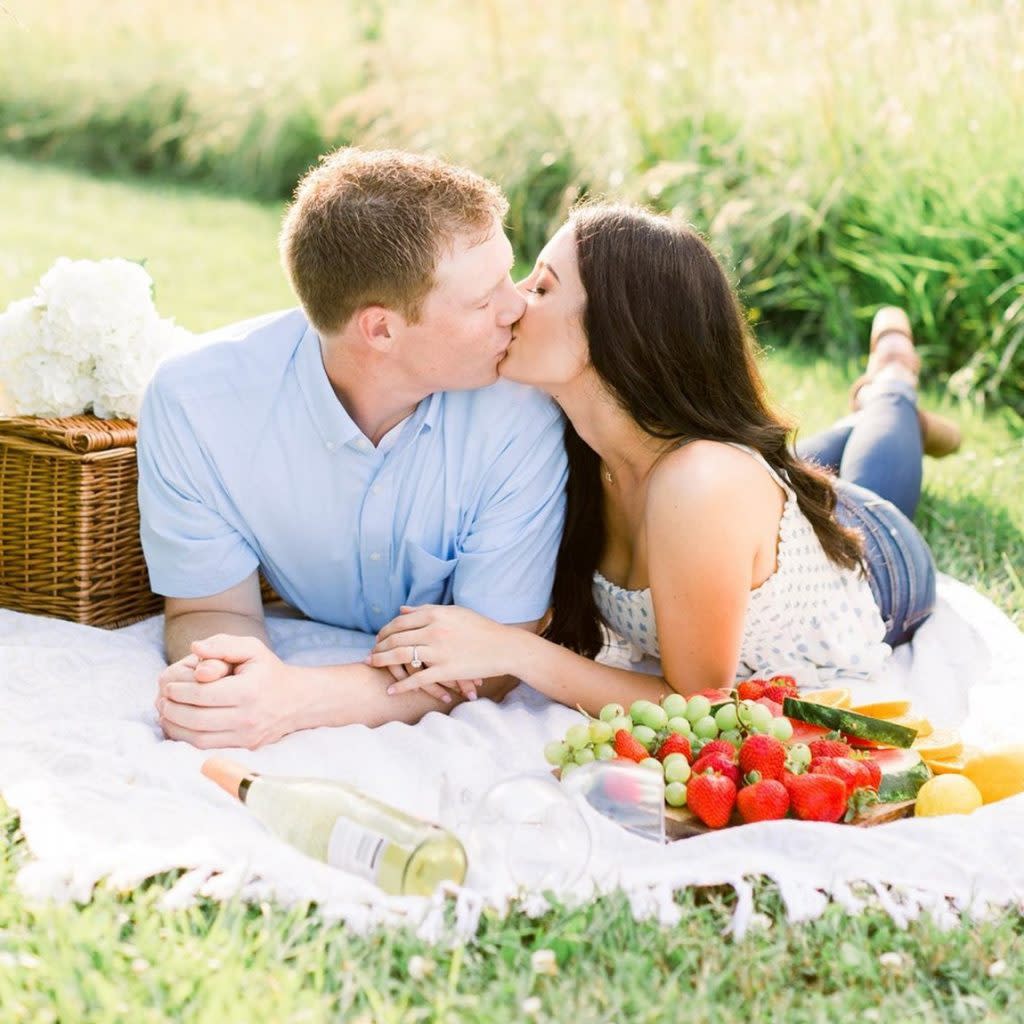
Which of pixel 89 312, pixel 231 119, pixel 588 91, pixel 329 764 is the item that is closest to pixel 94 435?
pixel 89 312

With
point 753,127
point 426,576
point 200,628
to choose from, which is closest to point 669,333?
point 426,576

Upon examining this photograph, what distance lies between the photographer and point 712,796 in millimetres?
2641

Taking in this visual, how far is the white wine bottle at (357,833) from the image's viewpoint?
7.83ft

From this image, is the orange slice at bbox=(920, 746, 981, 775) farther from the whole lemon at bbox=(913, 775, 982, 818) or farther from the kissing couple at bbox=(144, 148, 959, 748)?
the kissing couple at bbox=(144, 148, 959, 748)

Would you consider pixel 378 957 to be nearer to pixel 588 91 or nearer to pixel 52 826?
pixel 52 826

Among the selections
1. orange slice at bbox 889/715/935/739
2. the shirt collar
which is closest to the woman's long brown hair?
the shirt collar

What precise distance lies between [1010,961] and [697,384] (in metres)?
1.40

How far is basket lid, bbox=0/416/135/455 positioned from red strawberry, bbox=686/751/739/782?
1757 mm

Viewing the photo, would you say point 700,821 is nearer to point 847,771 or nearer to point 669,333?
point 847,771

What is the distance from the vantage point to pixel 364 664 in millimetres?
3250

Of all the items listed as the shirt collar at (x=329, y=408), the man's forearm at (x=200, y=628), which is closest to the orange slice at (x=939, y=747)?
the shirt collar at (x=329, y=408)

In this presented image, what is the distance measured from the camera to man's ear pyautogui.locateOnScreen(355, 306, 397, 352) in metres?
3.17

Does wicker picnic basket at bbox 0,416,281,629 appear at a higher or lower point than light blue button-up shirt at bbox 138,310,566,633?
lower

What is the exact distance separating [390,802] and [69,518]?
133 cm
